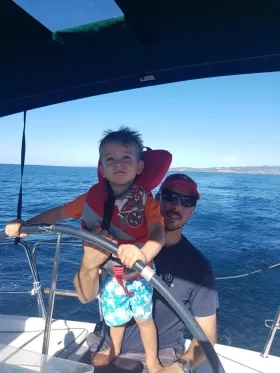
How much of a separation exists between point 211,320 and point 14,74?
67.1 inches

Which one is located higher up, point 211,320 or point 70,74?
point 70,74

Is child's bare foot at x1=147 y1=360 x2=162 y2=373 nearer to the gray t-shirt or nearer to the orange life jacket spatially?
the gray t-shirt

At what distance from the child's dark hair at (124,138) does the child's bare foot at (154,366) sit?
1120 millimetres

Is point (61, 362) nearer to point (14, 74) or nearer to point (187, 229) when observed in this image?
point (14, 74)

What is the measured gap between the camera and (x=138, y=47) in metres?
1.49

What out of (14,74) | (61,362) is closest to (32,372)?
(61,362)

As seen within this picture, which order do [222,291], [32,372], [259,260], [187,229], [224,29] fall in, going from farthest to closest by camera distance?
1. [187,229]
2. [259,260]
3. [222,291]
4. [224,29]
5. [32,372]

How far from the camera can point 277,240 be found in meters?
11.0

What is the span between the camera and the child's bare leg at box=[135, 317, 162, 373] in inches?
68.7

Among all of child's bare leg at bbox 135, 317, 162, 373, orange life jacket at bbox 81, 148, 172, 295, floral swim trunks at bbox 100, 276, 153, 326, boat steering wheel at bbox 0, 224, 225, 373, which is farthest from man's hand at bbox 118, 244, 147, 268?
child's bare leg at bbox 135, 317, 162, 373

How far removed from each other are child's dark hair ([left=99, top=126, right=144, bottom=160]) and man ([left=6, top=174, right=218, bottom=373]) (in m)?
0.37

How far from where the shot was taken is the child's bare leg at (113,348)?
1.84 meters

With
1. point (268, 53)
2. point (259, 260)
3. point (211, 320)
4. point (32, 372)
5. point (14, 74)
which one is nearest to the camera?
point (32, 372)

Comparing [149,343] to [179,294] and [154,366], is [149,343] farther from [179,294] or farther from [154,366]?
[179,294]
